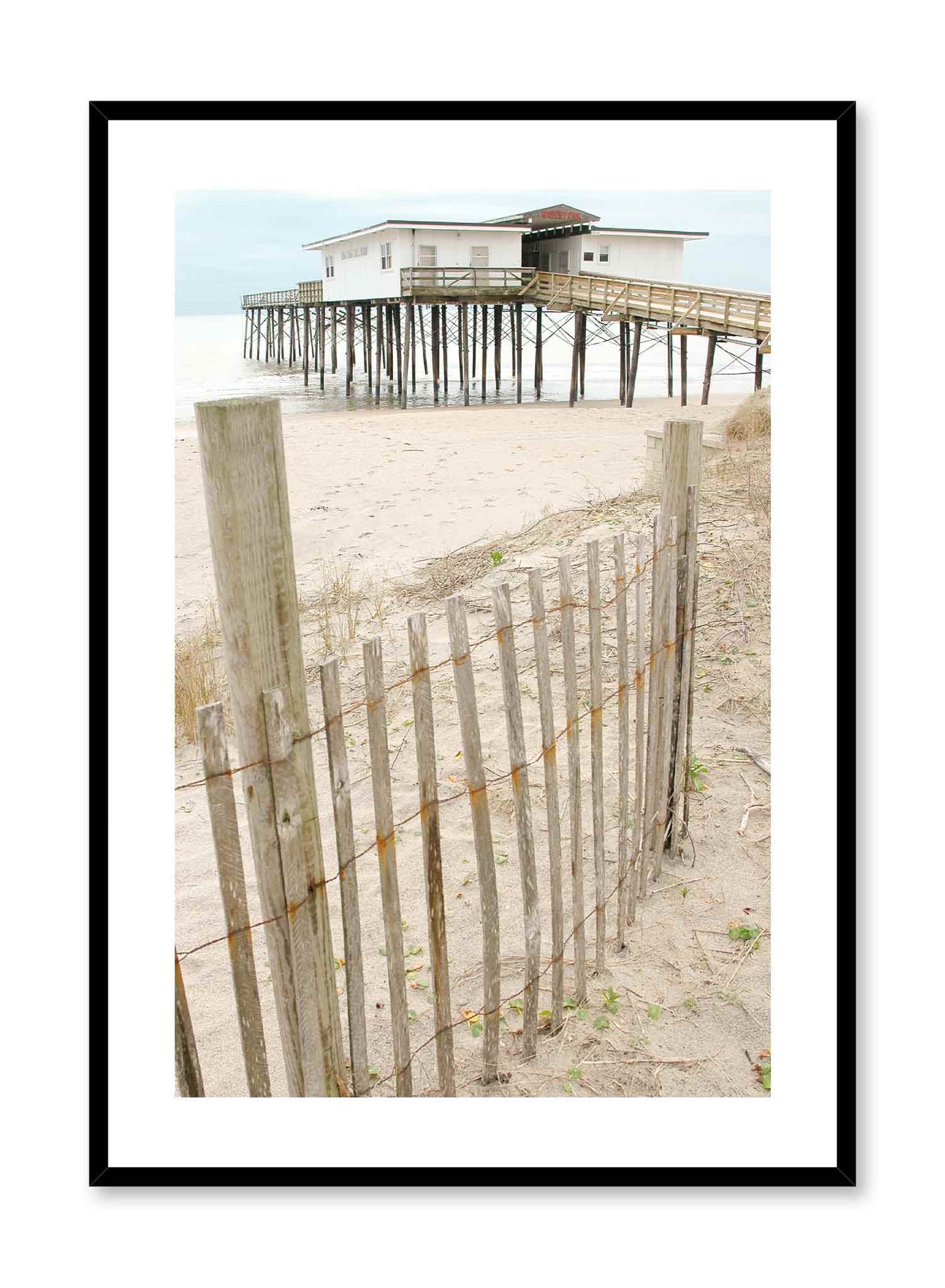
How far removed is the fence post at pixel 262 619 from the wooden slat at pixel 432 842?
27 cm

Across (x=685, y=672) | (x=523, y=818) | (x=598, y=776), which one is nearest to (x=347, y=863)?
(x=523, y=818)

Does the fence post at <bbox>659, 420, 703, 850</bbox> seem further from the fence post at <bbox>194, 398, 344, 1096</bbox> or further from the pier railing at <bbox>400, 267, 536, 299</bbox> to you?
the pier railing at <bbox>400, 267, 536, 299</bbox>

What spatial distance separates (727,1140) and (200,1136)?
1195 millimetres

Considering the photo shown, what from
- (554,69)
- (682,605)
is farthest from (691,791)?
(554,69)

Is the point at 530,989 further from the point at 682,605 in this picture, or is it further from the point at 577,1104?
the point at 682,605

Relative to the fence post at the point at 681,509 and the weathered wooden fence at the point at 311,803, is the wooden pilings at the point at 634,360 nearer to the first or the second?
the fence post at the point at 681,509

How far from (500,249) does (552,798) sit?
1017 inches

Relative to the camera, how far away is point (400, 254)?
81.3ft

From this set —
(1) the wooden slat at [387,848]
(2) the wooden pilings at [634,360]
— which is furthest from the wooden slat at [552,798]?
(2) the wooden pilings at [634,360]

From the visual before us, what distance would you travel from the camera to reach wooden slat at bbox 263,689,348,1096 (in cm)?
189

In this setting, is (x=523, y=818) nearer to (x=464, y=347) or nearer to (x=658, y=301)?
(x=658, y=301)

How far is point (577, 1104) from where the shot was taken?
7.70 ft

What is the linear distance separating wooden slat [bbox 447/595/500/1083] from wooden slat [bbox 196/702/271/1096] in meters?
0.61
